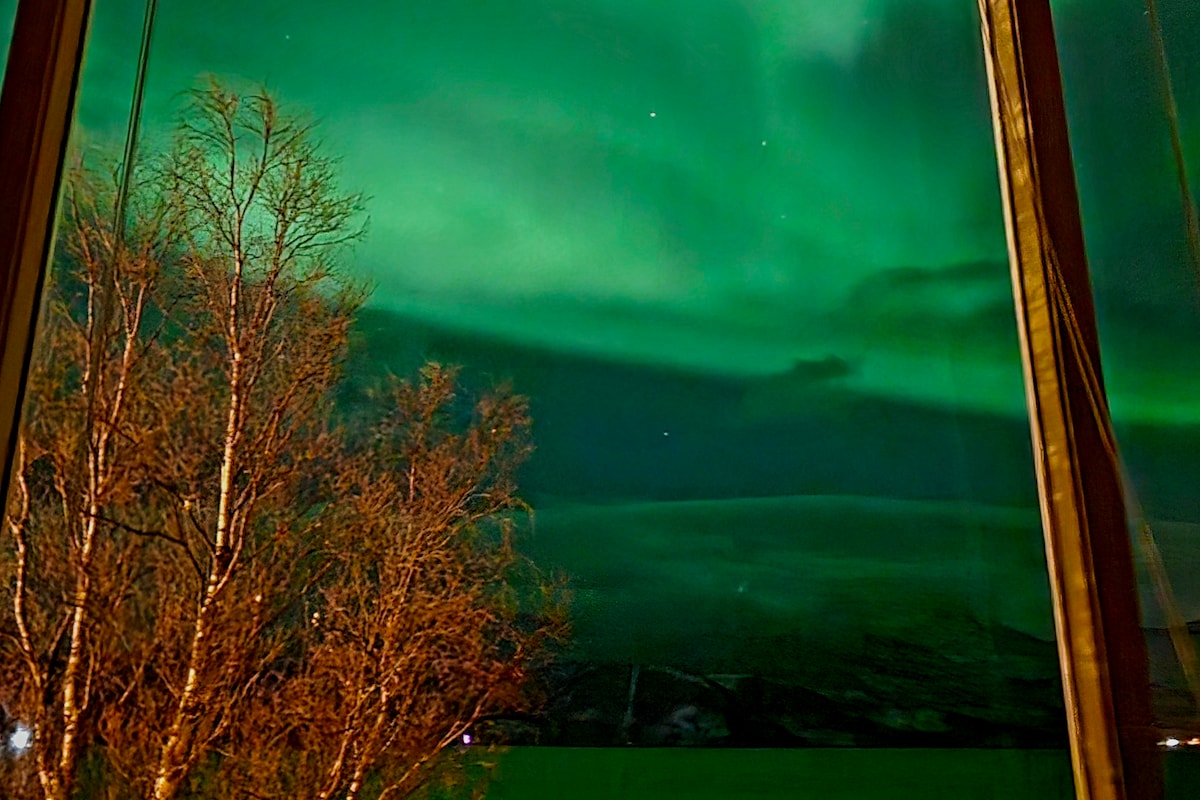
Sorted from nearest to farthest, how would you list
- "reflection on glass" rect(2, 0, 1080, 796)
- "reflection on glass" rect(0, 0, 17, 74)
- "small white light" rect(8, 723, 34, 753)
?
"reflection on glass" rect(0, 0, 17, 74)
"small white light" rect(8, 723, 34, 753)
"reflection on glass" rect(2, 0, 1080, 796)

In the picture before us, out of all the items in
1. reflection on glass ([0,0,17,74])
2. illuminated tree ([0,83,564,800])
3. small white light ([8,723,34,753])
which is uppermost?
reflection on glass ([0,0,17,74])

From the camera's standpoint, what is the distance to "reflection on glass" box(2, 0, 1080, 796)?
2.16 meters

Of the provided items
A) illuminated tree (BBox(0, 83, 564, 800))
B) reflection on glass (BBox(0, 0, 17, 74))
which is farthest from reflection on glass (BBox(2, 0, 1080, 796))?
reflection on glass (BBox(0, 0, 17, 74))

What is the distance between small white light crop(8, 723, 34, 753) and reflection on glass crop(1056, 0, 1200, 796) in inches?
84.9

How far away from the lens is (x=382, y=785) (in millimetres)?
2139

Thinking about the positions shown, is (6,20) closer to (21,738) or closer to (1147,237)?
(21,738)

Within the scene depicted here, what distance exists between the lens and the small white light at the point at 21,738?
191cm

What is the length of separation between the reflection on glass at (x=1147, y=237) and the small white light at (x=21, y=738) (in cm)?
216

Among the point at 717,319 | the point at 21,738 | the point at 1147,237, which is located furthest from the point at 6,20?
the point at 1147,237

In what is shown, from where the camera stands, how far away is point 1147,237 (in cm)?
173

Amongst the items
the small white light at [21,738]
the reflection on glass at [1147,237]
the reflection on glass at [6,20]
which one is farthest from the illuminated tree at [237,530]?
the reflection on glass at [1147,237]

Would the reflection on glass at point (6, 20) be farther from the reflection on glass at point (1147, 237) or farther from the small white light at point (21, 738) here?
the reflection on glass at point (1147, 237)

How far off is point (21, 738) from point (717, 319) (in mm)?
1797

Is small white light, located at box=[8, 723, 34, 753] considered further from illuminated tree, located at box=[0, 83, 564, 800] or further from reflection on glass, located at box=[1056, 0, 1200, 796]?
reflection on glass, located at box=[1056, 0, 1200, 796]
